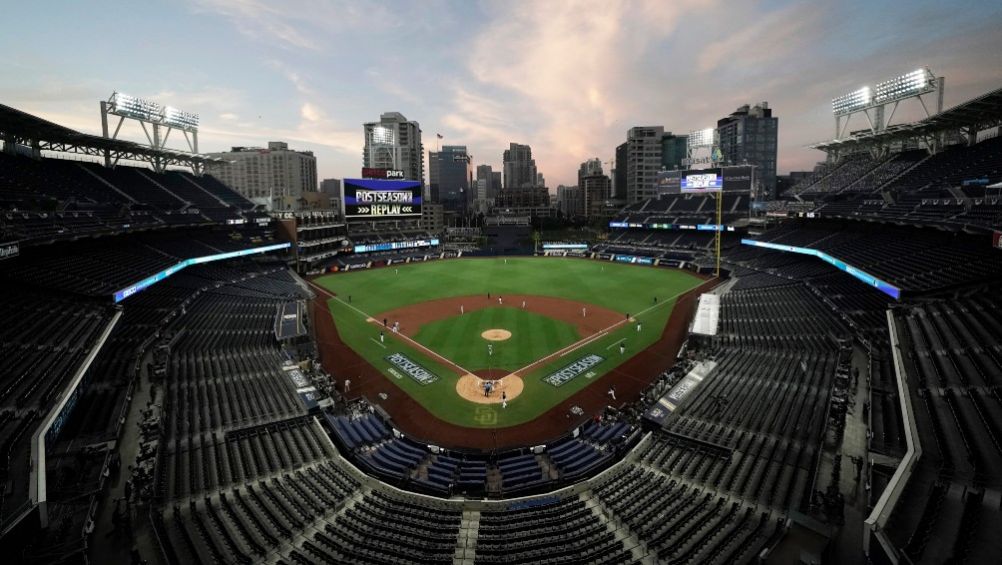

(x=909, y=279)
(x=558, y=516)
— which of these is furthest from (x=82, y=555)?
(x=909, y=279)

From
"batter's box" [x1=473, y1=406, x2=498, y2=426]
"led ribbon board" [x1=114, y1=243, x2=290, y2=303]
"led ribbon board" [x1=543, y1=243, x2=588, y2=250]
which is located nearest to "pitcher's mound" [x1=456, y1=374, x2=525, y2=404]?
"batter's box" [x1=473, y1=406, x2=498, y2=426]

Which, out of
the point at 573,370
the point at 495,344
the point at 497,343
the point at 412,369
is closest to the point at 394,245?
the point at 497,343

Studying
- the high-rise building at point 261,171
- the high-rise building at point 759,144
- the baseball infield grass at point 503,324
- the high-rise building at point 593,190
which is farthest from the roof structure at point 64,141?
the high-rise building at point 759,144

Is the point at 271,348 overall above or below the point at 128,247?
below

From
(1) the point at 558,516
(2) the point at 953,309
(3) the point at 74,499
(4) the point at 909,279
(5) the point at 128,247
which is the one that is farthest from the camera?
(5) the point at 128,247

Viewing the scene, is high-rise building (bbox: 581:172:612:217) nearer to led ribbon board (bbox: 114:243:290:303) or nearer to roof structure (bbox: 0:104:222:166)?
led ribbon board (bbox: 114:243:290:303)

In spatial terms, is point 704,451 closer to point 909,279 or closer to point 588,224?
point 909,279
